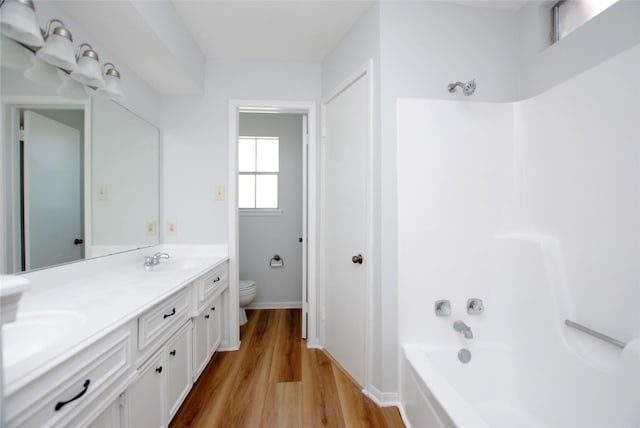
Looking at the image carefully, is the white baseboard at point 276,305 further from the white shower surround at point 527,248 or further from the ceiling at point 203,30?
the ceiling at point 203,30

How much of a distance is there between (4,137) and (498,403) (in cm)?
262

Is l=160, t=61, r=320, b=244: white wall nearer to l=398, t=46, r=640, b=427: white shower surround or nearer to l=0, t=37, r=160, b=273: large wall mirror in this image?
l=0, t=37, r=160, b=273: large wall mirror

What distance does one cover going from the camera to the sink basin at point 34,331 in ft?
2.45

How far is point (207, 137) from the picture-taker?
202cm

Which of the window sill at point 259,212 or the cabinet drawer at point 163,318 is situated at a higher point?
the window sill at point 259,212

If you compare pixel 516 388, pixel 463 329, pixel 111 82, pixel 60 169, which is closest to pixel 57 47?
pixel 111 82

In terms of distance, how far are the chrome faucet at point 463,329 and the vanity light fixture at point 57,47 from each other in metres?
2.37

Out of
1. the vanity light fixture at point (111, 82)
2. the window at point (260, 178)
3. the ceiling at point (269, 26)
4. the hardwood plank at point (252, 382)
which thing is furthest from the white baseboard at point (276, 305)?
the ceiling at point (269, 26)

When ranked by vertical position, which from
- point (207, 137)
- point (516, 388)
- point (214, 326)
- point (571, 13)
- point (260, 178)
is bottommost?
point (516, 388)

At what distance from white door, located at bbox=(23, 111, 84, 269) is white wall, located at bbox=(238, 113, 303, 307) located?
173cm

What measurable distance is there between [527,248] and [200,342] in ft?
6.89

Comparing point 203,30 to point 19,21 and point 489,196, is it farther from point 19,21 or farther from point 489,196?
point 489,196

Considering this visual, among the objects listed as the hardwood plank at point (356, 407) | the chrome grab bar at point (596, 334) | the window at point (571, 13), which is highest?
the window at point (571, 13)

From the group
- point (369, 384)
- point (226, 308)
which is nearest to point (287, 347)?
point (226, 308)
